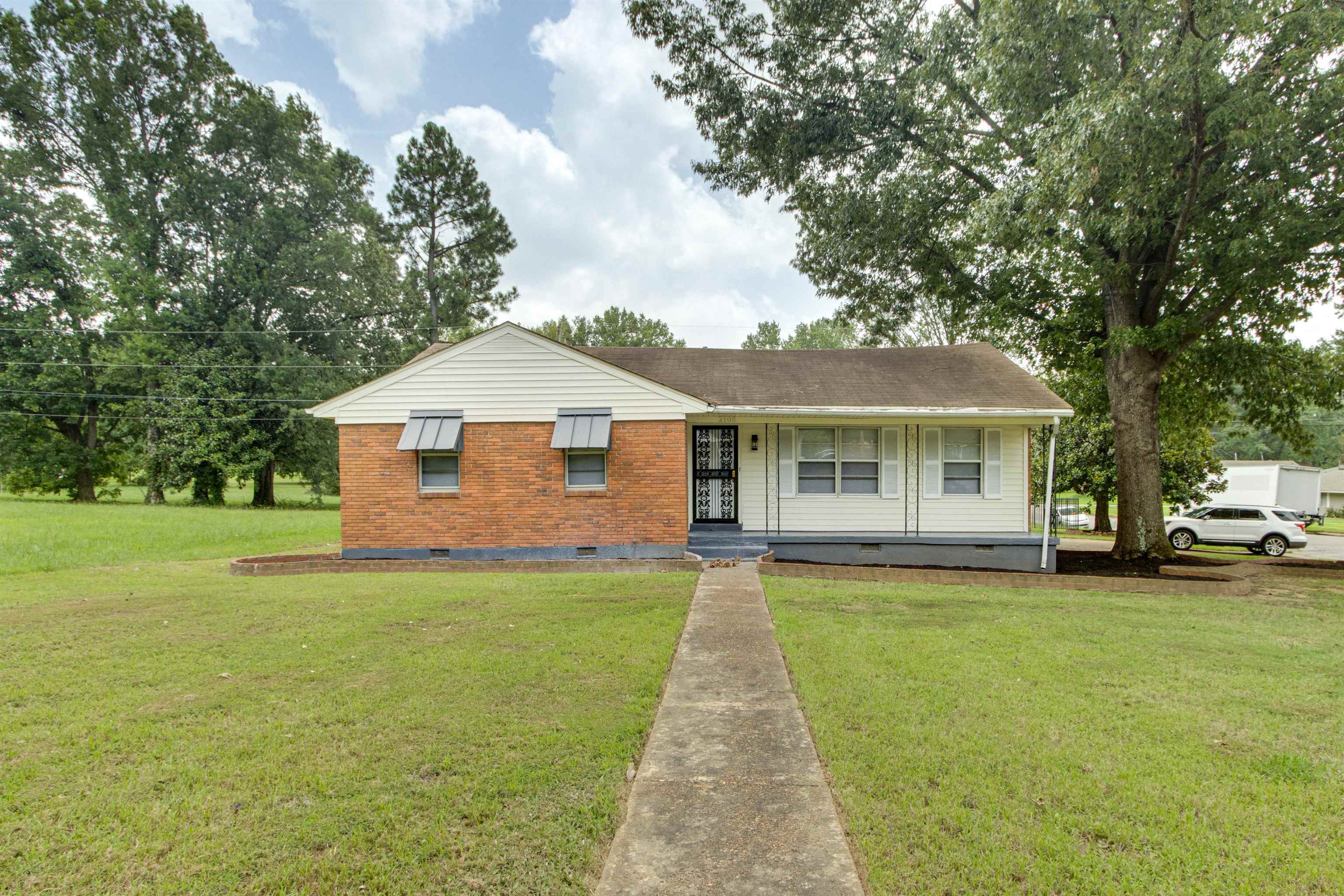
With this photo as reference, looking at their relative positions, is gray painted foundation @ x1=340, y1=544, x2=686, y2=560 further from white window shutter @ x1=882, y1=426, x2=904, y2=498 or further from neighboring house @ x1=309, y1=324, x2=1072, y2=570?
white window shutter @ x1=882, y1=426, x2=904, y2=498

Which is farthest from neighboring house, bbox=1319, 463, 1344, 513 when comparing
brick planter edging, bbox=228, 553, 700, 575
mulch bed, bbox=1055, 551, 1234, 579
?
brick planter edging, bbox=228, 553, 700, 575

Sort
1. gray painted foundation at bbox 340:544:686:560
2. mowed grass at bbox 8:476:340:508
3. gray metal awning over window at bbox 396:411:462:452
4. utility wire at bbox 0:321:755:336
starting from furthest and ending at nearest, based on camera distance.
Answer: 1. mowed grass at bbox 8:476:340:508
2. utility wire at bbox 0:321:755:336
3. gray painted foundation at bbox 340:544:686:560
4. gray metal awning over window at bbox 396:411:462:452

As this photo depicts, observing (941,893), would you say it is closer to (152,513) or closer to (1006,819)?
(1006,819)

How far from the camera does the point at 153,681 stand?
489cm

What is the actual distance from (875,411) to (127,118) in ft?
107

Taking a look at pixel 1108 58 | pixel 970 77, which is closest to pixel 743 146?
pixel 970 77

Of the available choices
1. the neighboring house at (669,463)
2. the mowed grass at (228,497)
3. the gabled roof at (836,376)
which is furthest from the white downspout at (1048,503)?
the mowed grass at (228,497)

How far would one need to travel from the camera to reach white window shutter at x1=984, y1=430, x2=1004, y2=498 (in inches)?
512

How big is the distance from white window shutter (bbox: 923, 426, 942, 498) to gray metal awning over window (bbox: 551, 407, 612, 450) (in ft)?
21.4

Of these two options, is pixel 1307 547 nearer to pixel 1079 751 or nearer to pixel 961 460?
pixel 961 460

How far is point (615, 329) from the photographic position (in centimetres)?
5400

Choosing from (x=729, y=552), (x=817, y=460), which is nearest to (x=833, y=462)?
(x=817, y=460)

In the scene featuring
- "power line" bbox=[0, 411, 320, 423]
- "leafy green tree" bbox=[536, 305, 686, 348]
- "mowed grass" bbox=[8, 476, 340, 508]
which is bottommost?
"mowed grass" bbox=[8, 476, 340, 508]

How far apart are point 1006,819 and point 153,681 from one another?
5.84 metres
